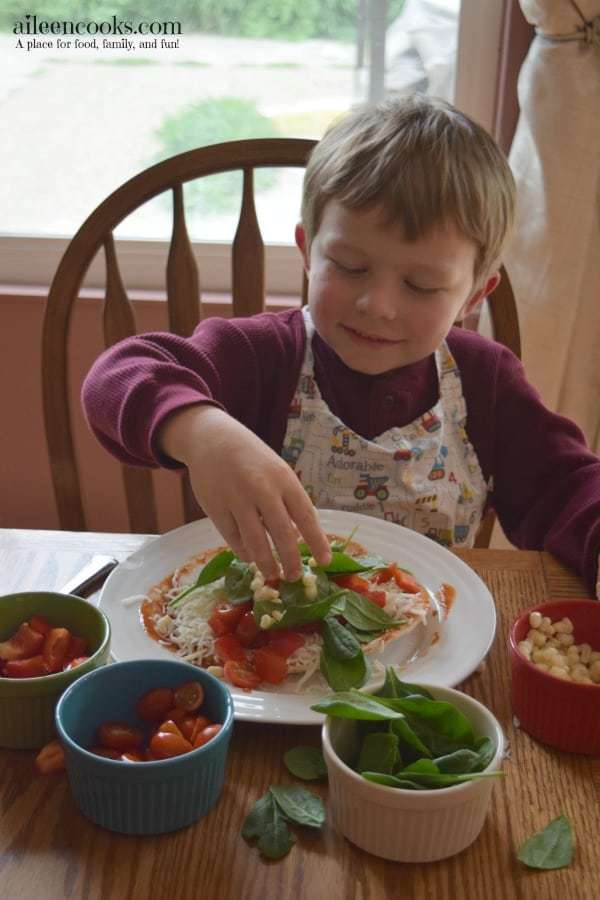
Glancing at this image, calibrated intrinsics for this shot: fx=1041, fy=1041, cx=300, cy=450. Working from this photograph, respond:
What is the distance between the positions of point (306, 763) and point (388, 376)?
0.69m

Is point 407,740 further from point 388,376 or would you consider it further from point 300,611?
point 388,376

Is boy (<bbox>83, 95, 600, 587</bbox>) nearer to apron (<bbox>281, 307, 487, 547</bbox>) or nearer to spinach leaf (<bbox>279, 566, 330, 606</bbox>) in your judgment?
apron (<bbox>281, 307, 487, 547</bbox>)

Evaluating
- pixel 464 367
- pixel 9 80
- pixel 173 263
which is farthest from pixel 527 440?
pixel 9 80

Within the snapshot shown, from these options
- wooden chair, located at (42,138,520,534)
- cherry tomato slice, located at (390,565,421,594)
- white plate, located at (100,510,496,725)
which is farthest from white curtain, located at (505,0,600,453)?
cherry tomato slice, located at (390,565,421,594)

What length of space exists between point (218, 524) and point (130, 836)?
0.27 meters

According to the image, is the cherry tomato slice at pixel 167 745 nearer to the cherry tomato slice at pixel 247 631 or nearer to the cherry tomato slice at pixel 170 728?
the cherry tomato slice at pixel 170 728

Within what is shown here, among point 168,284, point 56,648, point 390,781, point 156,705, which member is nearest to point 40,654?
point 56,648

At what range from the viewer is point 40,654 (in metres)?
0.88

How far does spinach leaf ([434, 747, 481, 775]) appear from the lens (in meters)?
0.75

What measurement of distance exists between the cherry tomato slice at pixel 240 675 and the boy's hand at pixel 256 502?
0.10m

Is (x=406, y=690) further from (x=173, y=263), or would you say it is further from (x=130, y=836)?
(x=173, y=263)

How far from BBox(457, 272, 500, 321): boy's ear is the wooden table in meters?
0.65

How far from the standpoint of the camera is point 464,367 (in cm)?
147

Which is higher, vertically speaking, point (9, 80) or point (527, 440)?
point (9, 80)
